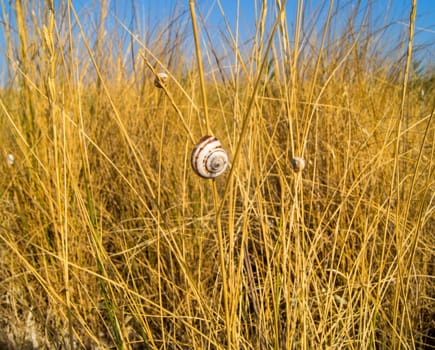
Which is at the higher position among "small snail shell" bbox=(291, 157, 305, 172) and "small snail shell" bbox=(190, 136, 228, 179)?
"small snail shell" bbox=(190, 136, 228, 179)

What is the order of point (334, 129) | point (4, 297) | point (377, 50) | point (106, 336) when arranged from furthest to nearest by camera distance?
1. point (377, 50)
2. point (334, 129)
3. point (4, 297)
4. point (106, 336)

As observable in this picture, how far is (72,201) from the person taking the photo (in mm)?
1104

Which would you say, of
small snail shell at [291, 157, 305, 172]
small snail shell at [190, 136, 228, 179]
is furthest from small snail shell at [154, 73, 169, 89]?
small snail shell at [291, 157, 305, 172]

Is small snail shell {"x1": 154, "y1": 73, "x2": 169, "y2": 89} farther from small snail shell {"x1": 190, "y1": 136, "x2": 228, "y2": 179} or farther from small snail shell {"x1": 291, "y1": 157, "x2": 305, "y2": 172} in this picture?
small snail shell {"x1": 291, "y1": 157, "x2": 305, "y2": 172}

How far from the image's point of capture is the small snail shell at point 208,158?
420 mm

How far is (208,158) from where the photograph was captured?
0.43 metres

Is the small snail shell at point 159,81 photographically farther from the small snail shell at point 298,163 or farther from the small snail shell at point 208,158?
the small snail shell at point 298,163

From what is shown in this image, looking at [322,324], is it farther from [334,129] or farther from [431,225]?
[334,129]

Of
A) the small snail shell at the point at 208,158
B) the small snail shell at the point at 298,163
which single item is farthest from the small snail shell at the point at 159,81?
the small snail shell at the point at 298,163

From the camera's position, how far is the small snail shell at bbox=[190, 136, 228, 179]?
1.38ft

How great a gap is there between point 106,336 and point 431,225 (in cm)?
99

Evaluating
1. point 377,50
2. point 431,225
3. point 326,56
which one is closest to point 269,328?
point 431,225

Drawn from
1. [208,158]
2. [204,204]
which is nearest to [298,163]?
[208,158]

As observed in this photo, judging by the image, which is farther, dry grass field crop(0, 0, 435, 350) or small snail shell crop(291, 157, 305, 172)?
dry grass field crop(0, 0, 435, 350)
